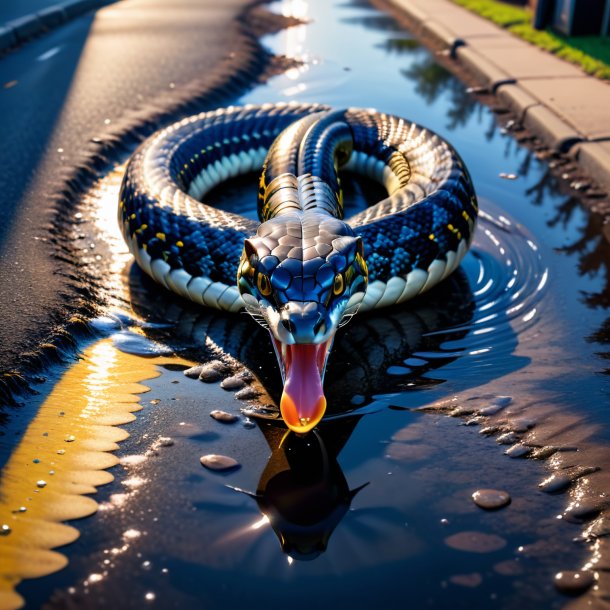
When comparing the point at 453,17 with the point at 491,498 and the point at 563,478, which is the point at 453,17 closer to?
the point at 563,478

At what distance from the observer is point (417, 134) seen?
5160 millimetres

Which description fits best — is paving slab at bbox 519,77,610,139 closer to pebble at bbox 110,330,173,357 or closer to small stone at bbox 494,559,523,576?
pebble at bbox 110,330,173,357

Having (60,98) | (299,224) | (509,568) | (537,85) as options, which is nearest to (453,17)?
(537,85)

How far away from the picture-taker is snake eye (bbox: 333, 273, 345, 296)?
282 cm

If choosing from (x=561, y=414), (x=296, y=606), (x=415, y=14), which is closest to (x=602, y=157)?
(x=561, y=414)

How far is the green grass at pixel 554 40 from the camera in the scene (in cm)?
754

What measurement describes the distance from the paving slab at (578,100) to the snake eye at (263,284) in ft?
12.8

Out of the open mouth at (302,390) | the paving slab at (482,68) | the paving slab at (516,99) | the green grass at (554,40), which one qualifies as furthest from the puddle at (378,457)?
the green grass at (554,40)

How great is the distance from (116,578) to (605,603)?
4.84 ft

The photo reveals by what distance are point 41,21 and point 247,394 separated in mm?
8245

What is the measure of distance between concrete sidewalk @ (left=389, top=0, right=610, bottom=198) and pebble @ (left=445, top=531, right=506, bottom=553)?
11.6ft

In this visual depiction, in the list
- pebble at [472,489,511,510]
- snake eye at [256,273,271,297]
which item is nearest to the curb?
snake eye at [256,273,271,297]

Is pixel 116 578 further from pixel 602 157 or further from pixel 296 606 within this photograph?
pixel 602 157

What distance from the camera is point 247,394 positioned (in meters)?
3.19
